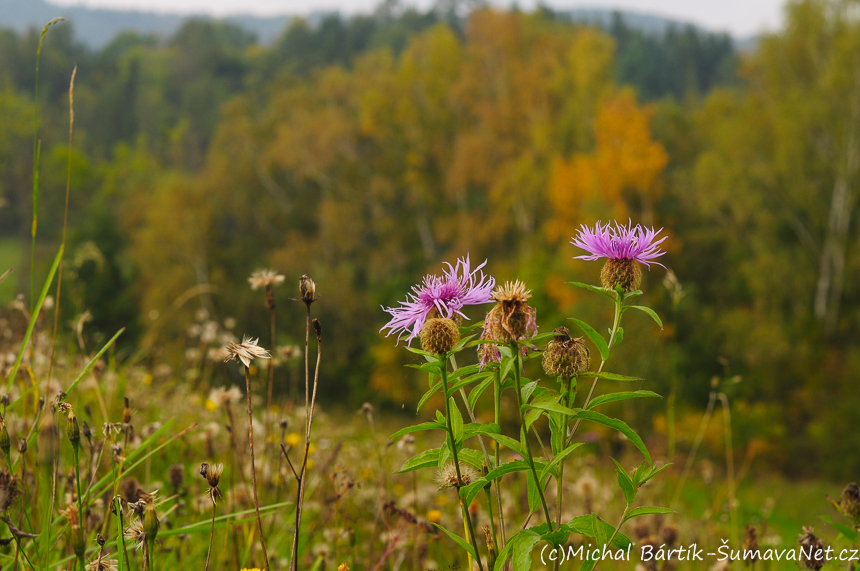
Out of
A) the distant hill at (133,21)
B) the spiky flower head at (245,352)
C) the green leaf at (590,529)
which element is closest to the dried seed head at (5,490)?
the spiky flower head at (245,352)

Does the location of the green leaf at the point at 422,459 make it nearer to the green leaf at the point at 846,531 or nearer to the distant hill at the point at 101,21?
the green leaf at the point at 846,531

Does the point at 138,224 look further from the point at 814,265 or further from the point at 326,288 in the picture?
the point at 814,265

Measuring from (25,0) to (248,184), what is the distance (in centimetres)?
3233

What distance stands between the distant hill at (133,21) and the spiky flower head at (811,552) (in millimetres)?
26059

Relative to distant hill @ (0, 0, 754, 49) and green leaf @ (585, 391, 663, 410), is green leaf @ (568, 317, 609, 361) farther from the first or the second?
distant hill @ (0, 0, 754, 49)

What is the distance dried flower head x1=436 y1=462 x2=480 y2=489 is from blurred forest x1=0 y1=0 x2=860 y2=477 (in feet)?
3.75

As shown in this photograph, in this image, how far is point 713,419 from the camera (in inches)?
607

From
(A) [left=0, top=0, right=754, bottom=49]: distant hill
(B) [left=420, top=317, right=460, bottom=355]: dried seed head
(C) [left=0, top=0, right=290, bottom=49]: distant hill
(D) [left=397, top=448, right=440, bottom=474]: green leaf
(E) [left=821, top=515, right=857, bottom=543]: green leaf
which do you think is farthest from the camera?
(A) [left=0, top=0, right=754, bottom=49]: distant hill

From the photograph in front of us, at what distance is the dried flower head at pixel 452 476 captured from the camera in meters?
1.22

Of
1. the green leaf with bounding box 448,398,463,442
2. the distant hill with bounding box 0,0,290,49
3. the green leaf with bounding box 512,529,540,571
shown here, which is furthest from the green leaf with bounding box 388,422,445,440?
the distant hill with bounding box 0,0,290,49

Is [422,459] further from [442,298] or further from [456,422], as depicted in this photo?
[442,298]

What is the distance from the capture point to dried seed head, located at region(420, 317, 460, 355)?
3.38 ft

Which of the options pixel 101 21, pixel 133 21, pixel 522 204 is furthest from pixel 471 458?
pixel 133 21

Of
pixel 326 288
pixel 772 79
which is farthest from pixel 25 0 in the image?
pixel 772 79
